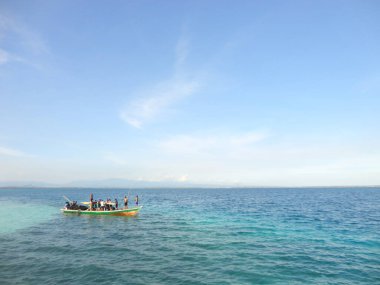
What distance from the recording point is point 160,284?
15227 millimetres

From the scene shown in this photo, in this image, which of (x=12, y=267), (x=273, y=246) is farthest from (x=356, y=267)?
(x=12, y=267)

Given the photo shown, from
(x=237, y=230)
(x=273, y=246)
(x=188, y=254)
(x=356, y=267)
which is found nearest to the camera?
(x=356, y=267)

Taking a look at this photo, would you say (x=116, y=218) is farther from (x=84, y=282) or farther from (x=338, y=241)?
(x=338, y=241)

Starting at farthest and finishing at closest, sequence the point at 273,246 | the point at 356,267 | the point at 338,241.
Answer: the point at 338,241, the point at 273,246, the point at 356,267

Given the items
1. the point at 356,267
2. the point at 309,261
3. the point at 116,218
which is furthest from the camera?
the point at 116,218

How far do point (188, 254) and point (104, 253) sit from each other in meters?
6.99

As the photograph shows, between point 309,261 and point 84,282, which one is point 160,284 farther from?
point 309,261

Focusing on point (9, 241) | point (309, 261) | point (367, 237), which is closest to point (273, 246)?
point (309, 261)

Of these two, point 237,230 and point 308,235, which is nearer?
point 308,235

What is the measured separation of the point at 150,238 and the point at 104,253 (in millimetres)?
6325

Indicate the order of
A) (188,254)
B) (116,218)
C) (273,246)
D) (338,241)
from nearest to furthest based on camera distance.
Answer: (188,254), (273,246), (338,241), (116,218)

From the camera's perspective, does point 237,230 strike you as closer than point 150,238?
No

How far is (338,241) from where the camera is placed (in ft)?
84.5

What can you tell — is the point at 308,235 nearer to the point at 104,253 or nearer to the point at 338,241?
the point at 338,241
